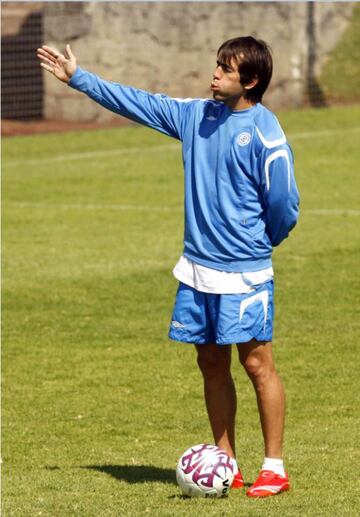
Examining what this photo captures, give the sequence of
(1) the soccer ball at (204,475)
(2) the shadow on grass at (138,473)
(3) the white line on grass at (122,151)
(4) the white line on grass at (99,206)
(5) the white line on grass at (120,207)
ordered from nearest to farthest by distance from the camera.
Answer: (1) the soccer ball at (204,475) < (2) the shadow on grass at (138,473) < (5) the white line on grass at (120,207) < (4) the white line on grass at (99,206) < (3) the white line on grass at (122,151)

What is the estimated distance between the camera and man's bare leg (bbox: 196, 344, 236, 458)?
6969 millimetres

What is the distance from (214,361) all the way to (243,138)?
1121 millimetres

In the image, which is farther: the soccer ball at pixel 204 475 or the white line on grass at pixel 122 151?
the white line on grass at pixel 122 151

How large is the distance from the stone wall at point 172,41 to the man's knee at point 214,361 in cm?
1827

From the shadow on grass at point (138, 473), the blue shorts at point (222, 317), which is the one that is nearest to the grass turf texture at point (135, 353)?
the shadow on grass at point (138, 473)

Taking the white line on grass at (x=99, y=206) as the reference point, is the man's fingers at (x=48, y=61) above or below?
above

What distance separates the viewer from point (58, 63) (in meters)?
7.04

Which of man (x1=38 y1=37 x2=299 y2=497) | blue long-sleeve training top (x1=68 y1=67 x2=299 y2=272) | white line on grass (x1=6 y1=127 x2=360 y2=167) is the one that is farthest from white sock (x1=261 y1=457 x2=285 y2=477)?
white line on grass (x1=6 y1=127 x2=360 y2=167)

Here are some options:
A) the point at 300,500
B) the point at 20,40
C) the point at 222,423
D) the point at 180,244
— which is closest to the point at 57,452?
the point at 222,423

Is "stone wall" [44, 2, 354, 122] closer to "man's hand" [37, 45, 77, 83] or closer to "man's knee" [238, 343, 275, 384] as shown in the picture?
"man's hand" [37, 45, 77, 83]

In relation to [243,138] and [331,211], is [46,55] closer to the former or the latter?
[243,138]

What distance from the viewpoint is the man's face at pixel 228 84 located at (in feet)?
22.0

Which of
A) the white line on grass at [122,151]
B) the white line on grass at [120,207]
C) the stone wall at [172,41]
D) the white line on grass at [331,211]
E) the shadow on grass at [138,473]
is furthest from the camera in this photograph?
the stone wall at [172,41]

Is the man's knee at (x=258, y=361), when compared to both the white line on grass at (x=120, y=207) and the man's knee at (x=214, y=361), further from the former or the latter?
the white line on grass at (x=120, y=207)
